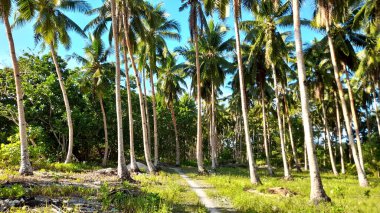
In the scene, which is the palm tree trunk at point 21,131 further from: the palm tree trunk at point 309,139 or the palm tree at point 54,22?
the palm tree trunk at point 309,139

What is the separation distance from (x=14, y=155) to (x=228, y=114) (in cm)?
4306

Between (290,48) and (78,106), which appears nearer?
(290,48)

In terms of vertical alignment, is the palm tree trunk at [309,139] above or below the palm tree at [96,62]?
below

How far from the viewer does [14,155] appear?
64.4 ft

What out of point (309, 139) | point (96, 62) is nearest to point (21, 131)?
point (309, 139)

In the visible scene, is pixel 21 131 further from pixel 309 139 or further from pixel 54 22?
pixel 309 139

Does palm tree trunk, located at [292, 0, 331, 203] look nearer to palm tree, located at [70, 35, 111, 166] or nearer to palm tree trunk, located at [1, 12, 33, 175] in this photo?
palm tree trunk, located at [1, 12, 33, 175]

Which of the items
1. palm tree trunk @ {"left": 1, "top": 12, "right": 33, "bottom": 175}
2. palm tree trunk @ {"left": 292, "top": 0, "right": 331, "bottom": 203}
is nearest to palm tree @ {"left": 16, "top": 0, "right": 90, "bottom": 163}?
palm tree trunk @ {"left": 1, "top": 12, "right": 33, "bottom": 175}

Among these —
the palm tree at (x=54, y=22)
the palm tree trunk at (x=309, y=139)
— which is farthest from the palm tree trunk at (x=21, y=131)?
the palm tree trunk at (x=309, y=139)

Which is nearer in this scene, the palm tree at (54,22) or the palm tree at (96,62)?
the palm tree at (54,22)

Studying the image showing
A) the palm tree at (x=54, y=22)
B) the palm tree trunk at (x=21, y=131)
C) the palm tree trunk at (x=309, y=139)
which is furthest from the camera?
the palm tree at (x=54, y=22)

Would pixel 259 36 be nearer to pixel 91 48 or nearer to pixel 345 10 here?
pixel 345 10

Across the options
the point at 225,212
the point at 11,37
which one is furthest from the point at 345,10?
the point at 11,37

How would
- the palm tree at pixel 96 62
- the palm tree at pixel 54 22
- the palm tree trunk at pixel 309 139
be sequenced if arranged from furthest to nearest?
1. the palm tree at pixel 96 62
2. the palm tree at pixel 54 22
3. the palm tree trunk at pixel 309 139
